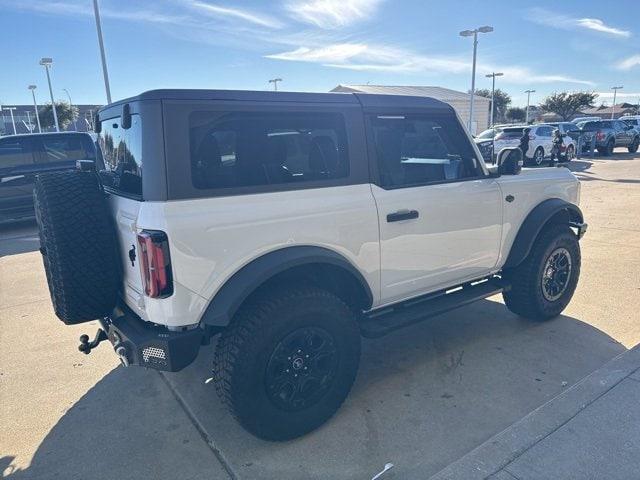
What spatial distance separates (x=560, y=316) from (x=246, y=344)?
10.5ft

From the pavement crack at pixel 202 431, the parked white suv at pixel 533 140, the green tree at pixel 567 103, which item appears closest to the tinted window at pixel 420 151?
the pavement crack at pixel 202 431

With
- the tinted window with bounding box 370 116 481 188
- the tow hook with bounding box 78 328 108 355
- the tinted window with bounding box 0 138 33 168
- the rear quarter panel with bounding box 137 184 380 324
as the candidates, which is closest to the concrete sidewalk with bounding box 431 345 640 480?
the rear quarter panel with bounding box 137 184 380 324

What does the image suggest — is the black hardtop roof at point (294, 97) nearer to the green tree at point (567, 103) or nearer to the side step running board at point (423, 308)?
the side step running board at point (423, 308)

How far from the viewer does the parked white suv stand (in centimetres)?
1748

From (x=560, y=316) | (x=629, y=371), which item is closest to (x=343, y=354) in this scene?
(x=629, y=371)

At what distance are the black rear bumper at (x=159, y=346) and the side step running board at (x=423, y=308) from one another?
1.15 m

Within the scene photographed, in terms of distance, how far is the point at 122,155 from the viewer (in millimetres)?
2740

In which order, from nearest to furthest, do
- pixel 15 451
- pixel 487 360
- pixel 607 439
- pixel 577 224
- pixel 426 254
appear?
pixel 607 439 < pixel 15 451 < pixel 426 254 < pixel 487 360 < pixel 577 224

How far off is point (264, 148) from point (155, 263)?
0.86 metres

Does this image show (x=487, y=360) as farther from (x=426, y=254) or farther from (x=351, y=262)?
(x=351, y=262)

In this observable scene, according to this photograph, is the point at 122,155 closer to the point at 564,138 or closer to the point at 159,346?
the point at 159,346

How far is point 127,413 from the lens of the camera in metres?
3.04

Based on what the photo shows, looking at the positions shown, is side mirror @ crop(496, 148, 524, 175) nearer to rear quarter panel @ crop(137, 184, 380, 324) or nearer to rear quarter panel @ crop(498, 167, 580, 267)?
rear quarter panel @ crop(498, 167, 580, 267)

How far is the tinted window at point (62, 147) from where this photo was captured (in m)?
9.06
